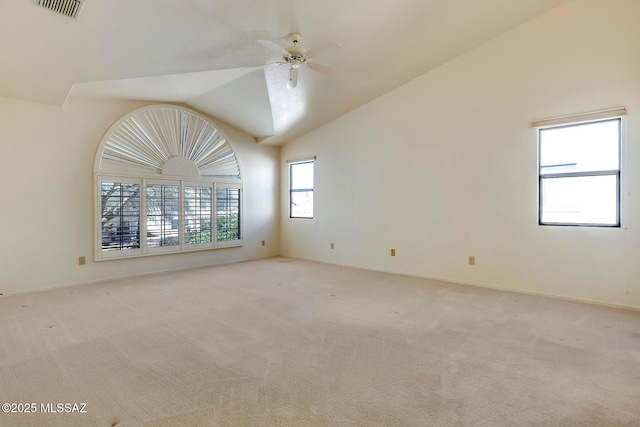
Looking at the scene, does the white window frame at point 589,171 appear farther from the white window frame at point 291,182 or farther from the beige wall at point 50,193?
the beige wall at point 50,193

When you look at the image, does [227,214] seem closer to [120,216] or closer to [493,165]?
[120,216]

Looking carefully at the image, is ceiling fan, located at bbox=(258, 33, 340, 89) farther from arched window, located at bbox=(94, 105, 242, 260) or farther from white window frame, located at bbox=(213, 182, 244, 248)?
white window frame, located at bbox=(213, 182, 244, 248)

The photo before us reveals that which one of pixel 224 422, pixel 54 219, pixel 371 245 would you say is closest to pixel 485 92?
pixel 371 245

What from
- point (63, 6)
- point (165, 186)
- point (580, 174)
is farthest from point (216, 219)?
point (580, 174)

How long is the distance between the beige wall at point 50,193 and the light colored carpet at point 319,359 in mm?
481

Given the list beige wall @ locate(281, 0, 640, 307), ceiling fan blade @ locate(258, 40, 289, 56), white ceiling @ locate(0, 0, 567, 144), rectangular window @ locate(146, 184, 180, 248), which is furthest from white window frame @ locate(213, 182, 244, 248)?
ceiling fan blade @ locate(258, 40, 289, 56)

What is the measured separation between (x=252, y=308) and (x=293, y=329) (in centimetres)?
77

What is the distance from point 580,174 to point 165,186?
227 inches

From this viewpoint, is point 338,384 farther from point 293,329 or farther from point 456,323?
point 456,323

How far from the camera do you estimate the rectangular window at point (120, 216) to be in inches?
184

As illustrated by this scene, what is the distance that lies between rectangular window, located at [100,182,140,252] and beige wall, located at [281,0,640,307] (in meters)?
3.30

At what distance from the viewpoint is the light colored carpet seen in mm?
1719

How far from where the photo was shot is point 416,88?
5.00 metres

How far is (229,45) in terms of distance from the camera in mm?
3326
